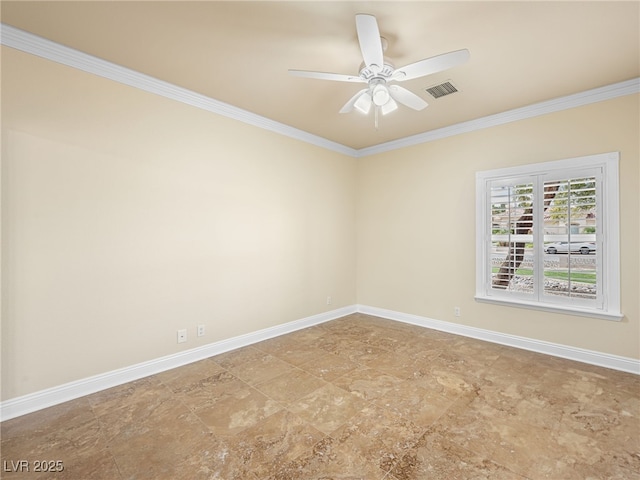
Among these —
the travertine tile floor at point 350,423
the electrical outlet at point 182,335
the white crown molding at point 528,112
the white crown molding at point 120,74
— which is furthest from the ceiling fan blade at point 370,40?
the electrical outlet at point 182,335

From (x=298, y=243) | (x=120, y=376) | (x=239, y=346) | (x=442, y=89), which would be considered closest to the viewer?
(x=120, y=376)

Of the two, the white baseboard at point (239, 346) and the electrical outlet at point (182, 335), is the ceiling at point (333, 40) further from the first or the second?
the white baseboard at point (239, 346)

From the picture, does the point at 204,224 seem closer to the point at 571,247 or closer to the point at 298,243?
the point at 298,243

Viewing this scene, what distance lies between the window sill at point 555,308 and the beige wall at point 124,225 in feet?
8.59

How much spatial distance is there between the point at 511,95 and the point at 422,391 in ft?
10.2

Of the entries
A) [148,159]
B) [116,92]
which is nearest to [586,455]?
[148,159]

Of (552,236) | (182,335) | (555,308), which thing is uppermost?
(552,236)

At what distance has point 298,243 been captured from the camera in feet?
13.9

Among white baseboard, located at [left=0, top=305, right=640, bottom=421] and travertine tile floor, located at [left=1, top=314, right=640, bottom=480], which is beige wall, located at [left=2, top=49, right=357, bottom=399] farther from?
travertine tile floor, located at [left=1, top=314, right=640, bottom=480]

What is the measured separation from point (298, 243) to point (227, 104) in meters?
1.97

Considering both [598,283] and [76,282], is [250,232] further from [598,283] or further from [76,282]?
[598,283]

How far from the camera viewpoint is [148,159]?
9.25 feet

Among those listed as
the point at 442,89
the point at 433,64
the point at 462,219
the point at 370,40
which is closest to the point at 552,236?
the point at 462,219

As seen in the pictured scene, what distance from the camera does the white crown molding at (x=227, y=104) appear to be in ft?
7.38
